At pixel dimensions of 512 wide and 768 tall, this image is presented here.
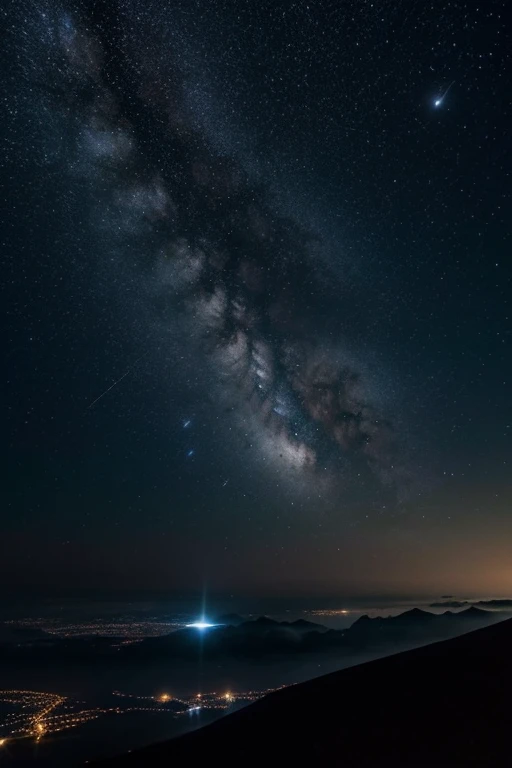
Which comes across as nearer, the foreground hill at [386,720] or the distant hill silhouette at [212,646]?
the foreground hill at [386,720]

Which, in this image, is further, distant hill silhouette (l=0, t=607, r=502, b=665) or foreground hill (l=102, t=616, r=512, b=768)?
distant hill silhouette (l=0, t=607, r=502, b=665)

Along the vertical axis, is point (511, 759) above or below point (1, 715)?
above

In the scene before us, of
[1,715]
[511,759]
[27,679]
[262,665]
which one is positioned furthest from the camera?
[262,665]

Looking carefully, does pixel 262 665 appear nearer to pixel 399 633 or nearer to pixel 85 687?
pixel 85 687

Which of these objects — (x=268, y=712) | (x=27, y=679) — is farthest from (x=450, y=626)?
(x=268, y=712)

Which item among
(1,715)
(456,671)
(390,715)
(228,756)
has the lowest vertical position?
(1,715)

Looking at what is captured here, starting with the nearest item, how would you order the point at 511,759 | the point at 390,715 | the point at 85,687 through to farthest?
1. the point at 511,759
2. the point at 390,715
3. the point at 85,687

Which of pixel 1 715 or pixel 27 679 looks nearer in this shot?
pixel 1 715

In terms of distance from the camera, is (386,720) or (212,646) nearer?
(386,720)
